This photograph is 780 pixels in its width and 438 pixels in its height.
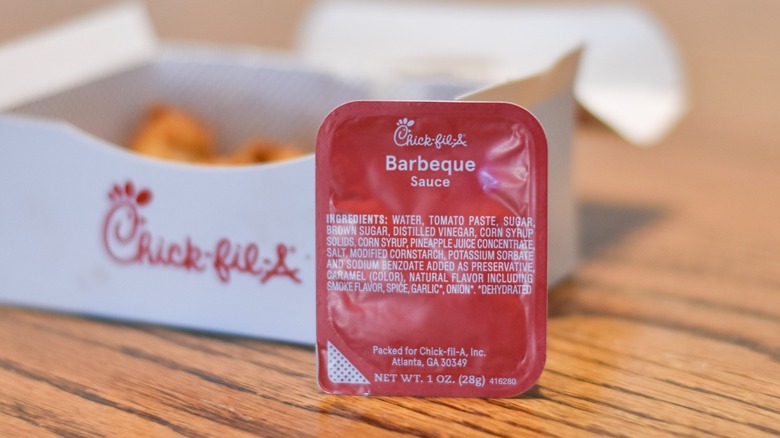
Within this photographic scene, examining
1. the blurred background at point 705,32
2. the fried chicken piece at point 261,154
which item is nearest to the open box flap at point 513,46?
the fried chicken piece at point 261,154

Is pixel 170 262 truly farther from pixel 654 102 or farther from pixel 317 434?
pixel 654 102

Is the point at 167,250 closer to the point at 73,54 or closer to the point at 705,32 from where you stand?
the point at 73,54

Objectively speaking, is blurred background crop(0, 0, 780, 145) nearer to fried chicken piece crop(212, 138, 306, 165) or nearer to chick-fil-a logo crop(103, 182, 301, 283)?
fried chicken piece crop(212, 138, 306, 165)

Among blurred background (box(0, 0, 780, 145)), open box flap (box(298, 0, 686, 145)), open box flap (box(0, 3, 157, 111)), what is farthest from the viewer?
blurred background (box(0, 0, 780, 145))

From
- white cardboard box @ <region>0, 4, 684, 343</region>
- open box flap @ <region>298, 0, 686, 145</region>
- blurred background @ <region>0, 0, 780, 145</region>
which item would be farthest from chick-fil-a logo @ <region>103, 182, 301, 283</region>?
blurred background @ <region>0, 0, 780, 145</region>

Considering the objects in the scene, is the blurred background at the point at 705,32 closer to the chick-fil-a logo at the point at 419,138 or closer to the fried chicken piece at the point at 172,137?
the fried chicken piece at the point at 172,137

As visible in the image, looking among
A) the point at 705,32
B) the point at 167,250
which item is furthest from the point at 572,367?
the point at 705,32
